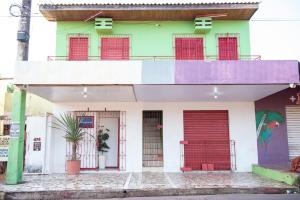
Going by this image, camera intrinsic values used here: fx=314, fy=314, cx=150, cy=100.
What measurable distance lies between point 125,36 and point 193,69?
4.82 metres

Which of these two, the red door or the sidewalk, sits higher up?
the red door

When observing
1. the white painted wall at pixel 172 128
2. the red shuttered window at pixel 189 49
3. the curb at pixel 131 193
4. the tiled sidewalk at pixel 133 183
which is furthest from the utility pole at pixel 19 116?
the red shuttered window at pixel 189 49

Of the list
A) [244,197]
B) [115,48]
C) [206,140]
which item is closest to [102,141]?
[115,48]

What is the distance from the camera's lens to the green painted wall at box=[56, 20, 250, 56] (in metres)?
13.8

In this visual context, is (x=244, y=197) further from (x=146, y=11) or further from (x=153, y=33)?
(x=146, y=11)

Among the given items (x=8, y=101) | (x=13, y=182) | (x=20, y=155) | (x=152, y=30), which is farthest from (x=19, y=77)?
(x=8, y=101)

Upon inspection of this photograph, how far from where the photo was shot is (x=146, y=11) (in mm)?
13266

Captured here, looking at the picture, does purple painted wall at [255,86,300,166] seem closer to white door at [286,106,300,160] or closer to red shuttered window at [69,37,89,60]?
white door at [286,106,300,160]

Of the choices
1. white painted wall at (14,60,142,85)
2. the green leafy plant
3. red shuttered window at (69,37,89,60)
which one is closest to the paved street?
white painted wall at (14,60,142,85)

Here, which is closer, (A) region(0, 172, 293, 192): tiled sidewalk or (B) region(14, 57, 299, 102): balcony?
(A) region(0, 172, 293, 192): tiled sidewalk

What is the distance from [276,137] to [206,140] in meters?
2.99

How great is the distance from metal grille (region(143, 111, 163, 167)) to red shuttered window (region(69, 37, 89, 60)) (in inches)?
148

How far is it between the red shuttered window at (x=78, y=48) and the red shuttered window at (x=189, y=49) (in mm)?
3965

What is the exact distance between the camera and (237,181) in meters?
10.4
